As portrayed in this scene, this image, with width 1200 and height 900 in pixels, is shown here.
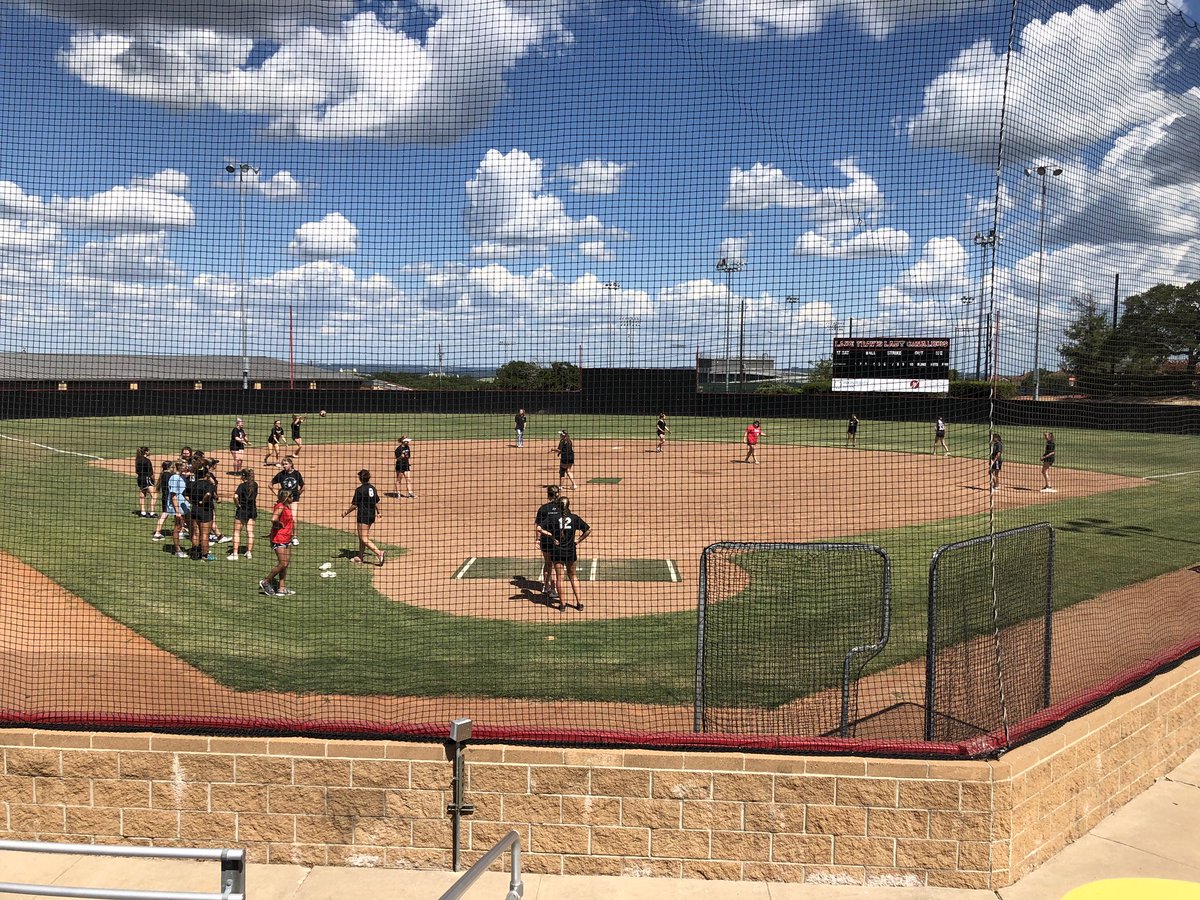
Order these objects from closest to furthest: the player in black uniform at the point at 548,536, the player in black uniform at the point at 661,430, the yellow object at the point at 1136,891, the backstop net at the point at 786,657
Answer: the yellow object at the point at 1136,891
the backstop net at the point at 786,657
the player in black uniform at the point at 548,536
the player in black uniform at the point at 661,430

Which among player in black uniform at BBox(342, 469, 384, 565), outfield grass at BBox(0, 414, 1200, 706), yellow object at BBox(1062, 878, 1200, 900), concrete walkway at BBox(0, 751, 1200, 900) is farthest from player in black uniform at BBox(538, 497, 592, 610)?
yellow object at BBox(1062, 878, 1200, 900)

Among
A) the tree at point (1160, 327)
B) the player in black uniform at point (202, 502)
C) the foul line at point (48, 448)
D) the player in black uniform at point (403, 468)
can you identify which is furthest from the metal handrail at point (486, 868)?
the foul line at point (48, 448)

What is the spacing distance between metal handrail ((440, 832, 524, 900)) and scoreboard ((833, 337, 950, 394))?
476cm

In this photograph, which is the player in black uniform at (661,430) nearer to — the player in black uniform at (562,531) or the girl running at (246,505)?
the girl running at (246,505)

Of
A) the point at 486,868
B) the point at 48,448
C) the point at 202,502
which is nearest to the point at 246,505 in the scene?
the point at 202,502

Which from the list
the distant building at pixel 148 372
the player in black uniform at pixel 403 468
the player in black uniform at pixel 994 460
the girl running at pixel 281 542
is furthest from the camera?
the player in black uniform at pixel 403 468

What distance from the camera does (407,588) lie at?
12.2 meters

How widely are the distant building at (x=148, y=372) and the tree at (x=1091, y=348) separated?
962cm

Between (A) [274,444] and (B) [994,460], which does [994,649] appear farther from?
(A) [274,444]

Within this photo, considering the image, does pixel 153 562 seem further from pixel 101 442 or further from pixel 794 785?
pixel 101 442

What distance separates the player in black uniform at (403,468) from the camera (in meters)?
20.2

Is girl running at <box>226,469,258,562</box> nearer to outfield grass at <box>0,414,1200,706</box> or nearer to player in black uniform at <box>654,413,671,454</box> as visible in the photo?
outfield grass at <box>0,414,1200,706</box>

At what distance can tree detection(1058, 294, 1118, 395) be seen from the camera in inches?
348

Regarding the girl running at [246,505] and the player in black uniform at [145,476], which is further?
the player in black uniform at [145,476]
